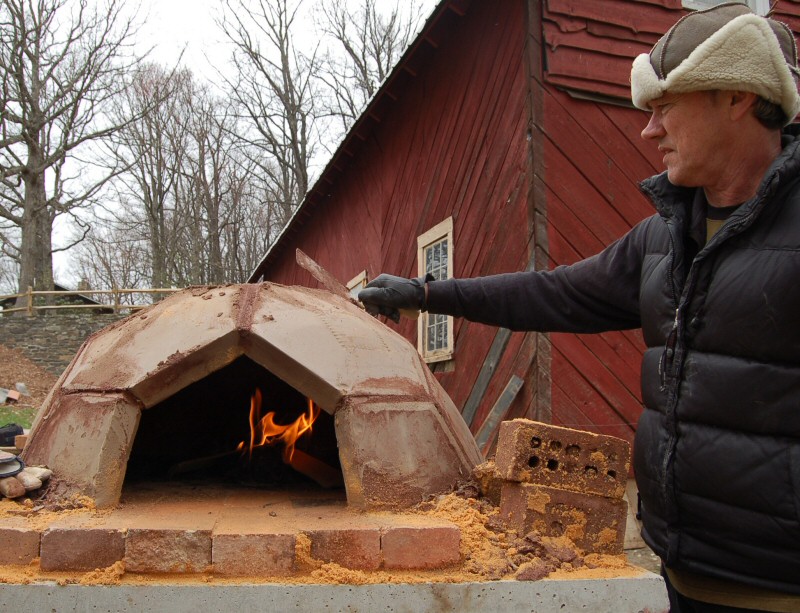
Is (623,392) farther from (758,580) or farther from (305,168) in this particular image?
(305,168)

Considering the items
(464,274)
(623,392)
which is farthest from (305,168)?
(623,392)

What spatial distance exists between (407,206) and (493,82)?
6.73 feet

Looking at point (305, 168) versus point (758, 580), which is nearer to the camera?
point (758, 580)

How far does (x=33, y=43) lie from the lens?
67.3ft

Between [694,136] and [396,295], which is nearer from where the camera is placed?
[694,136]

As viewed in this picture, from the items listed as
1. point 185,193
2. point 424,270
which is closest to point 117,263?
point 185,193

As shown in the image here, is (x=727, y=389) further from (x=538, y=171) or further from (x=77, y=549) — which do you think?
(x=538, y=171)

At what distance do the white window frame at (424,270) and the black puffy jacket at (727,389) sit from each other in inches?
172

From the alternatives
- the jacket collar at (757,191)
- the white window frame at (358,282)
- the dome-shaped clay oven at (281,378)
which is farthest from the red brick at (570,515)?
the white window frame at (358,282)

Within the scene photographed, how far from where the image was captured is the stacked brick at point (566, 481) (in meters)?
2.27

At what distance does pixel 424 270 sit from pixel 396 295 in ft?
14.9

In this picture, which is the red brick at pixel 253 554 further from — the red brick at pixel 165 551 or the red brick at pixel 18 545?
the red brick at pixel 18 545

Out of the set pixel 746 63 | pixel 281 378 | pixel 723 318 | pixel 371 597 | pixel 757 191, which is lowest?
pixel 371 597

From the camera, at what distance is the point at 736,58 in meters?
1.56
